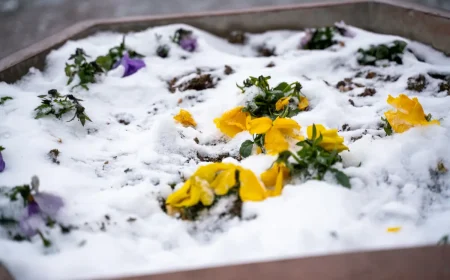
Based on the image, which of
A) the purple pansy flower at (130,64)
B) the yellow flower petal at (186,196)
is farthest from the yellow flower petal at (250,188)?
the purple pansy flower at (130,64)

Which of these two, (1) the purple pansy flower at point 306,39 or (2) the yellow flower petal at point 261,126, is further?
(1) the purple pansy flower at point 306,39

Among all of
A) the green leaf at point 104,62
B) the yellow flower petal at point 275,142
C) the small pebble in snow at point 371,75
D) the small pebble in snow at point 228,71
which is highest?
the yellow flower petal at point 275,142

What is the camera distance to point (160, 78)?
7.06ft

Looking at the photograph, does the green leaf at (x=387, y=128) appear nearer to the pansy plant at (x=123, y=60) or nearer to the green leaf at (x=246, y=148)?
the green leaf at (x=246, y=148)

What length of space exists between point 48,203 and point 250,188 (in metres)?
0.57

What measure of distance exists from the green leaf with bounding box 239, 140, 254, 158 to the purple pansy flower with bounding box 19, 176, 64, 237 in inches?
23.5

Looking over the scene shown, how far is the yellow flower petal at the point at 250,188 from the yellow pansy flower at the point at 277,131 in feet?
0.54

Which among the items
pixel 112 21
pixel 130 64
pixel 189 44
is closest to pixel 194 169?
pixel 130 64

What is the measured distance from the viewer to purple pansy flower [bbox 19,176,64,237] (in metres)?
1.15

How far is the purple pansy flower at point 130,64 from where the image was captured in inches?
84.8

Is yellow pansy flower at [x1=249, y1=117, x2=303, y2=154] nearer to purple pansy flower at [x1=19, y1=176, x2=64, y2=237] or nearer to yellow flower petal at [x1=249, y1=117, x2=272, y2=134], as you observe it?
yellow flower petal at [x1=249, y1=117, x2=272, y2=134]

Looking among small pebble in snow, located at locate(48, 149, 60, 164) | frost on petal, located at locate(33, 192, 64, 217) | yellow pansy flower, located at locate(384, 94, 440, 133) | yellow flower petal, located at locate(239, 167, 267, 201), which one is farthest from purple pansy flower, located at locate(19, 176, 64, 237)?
yellow pansy flower, located at locate(384, 94, 440, 133)

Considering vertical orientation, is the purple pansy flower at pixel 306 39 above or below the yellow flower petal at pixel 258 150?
above

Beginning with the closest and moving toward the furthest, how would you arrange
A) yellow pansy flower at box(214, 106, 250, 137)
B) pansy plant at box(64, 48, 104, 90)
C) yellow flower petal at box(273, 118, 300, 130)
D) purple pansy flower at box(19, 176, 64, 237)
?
purple pansy flower at box(19, 176, 64, 237), yellow flower petal at box(273, 118, 300, 130), yellow pansy flower at box(214, 106, 250, 137), pansy plant at box(64, 48, 104, 90)
